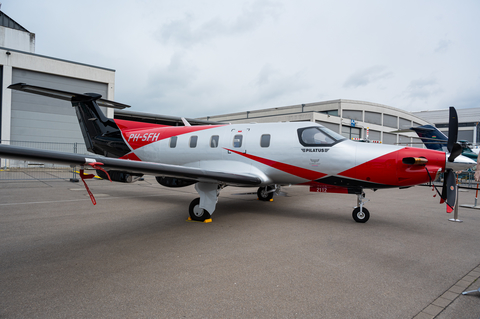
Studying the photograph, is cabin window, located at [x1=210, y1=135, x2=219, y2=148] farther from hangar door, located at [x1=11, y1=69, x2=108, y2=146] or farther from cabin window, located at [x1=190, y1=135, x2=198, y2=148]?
hangar door, located at [x1=11, y1=69, x2=108, y2=146]

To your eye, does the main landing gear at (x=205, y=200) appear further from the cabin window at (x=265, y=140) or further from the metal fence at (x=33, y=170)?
the metal fence at (x=33, y=170)

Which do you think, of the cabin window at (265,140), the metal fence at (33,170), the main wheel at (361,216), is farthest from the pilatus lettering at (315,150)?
the metal fence at (33,170)

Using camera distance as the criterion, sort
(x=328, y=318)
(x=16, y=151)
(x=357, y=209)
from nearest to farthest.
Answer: (x=328, y=318), (x=16, y=151), (x=357, y=209)

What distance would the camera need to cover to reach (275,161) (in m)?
7.34

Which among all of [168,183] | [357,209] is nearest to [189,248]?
[168,183]

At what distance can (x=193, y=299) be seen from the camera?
306 centimetres

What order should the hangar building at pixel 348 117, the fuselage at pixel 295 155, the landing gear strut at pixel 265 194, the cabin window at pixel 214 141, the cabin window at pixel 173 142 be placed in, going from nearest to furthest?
the fuselage at pixel 295 155, the cabin window at pixel 214 141, the cabin window at pixel 173 142, the landing gear strut at pixel 265 194, the hangar building at pixel 348 117

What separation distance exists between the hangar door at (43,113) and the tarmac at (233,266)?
17.7m

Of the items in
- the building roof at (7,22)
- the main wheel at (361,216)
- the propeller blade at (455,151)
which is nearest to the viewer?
the propeller blade at (455,151)

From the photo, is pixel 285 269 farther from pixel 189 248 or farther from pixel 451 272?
pixel 451 272

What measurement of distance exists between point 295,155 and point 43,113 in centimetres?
2291

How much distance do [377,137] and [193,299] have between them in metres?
44.0

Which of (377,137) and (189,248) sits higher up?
(377,137)

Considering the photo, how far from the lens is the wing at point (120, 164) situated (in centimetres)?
347
